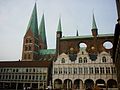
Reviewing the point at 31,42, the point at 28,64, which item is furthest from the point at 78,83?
the point at 31,42

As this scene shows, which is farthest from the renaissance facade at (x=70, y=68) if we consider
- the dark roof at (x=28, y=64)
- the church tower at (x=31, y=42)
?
the church tower at (x=31, y=42)

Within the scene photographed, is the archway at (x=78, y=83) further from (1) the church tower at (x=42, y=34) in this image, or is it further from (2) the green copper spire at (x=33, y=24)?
(1) the church tower at (x=42, y=34)

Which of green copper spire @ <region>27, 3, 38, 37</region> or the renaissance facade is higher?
green copper spire @ <region>27, 3, 38, 37</region>

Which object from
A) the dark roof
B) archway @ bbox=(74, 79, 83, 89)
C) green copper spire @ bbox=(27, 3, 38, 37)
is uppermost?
green copper spire @ bbox=(27, 3, 38, 37)

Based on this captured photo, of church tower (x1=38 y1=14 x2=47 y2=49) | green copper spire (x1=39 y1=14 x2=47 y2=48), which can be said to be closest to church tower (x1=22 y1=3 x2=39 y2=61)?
church tower (x1=38 y1=14 x2=47 y2=49)

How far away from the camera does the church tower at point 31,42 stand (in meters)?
82.9

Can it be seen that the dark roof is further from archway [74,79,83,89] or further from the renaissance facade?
archway [74,79,83,89]

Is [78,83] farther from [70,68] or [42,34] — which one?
[42,34]

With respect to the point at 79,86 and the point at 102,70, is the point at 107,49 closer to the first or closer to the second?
the point at 102,70

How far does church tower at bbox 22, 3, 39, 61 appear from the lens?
8288cm

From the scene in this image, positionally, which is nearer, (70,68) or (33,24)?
(70,68)

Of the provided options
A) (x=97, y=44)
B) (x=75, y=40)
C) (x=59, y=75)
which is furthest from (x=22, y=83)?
(x=97, y=44)

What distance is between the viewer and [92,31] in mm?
65312

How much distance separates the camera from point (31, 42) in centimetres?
8569
